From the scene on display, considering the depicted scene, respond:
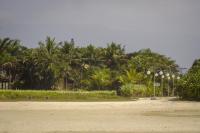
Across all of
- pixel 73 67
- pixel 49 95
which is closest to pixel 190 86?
pixel 49 95

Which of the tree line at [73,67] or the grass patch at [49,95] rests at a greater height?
the tree line at [73,67]

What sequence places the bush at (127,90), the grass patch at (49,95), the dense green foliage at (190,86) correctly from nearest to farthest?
the dense green foliage at (190,86) < the grass patch at (49,95) < the bush at (127,90)

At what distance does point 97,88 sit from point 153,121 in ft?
137

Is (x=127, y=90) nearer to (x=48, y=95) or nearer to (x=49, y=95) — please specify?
Result: (x=49, y=95)

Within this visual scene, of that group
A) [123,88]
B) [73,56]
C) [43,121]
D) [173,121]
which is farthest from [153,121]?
[73,56]

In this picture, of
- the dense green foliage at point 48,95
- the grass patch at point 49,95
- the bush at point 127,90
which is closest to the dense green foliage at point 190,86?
the grass patch at point 49,95

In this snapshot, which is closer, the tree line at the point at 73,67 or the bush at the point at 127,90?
the bush at the point at 127,90

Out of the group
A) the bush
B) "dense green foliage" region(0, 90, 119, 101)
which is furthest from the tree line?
"dense green foliage" region(0, 90, 119, 101)

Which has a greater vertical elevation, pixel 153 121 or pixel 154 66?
pixel 154 66

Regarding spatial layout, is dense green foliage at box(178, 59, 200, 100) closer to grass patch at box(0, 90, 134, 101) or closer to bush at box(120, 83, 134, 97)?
grass patch at box(0, 90, 134, 101)

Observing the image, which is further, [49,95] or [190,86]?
Result: [49,95]

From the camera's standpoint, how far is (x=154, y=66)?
64.2m

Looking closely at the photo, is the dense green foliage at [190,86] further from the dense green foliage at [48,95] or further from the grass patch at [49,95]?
the dense green foliage at [48,95]

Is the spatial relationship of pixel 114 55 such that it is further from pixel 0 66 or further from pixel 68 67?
pixel 0 66
